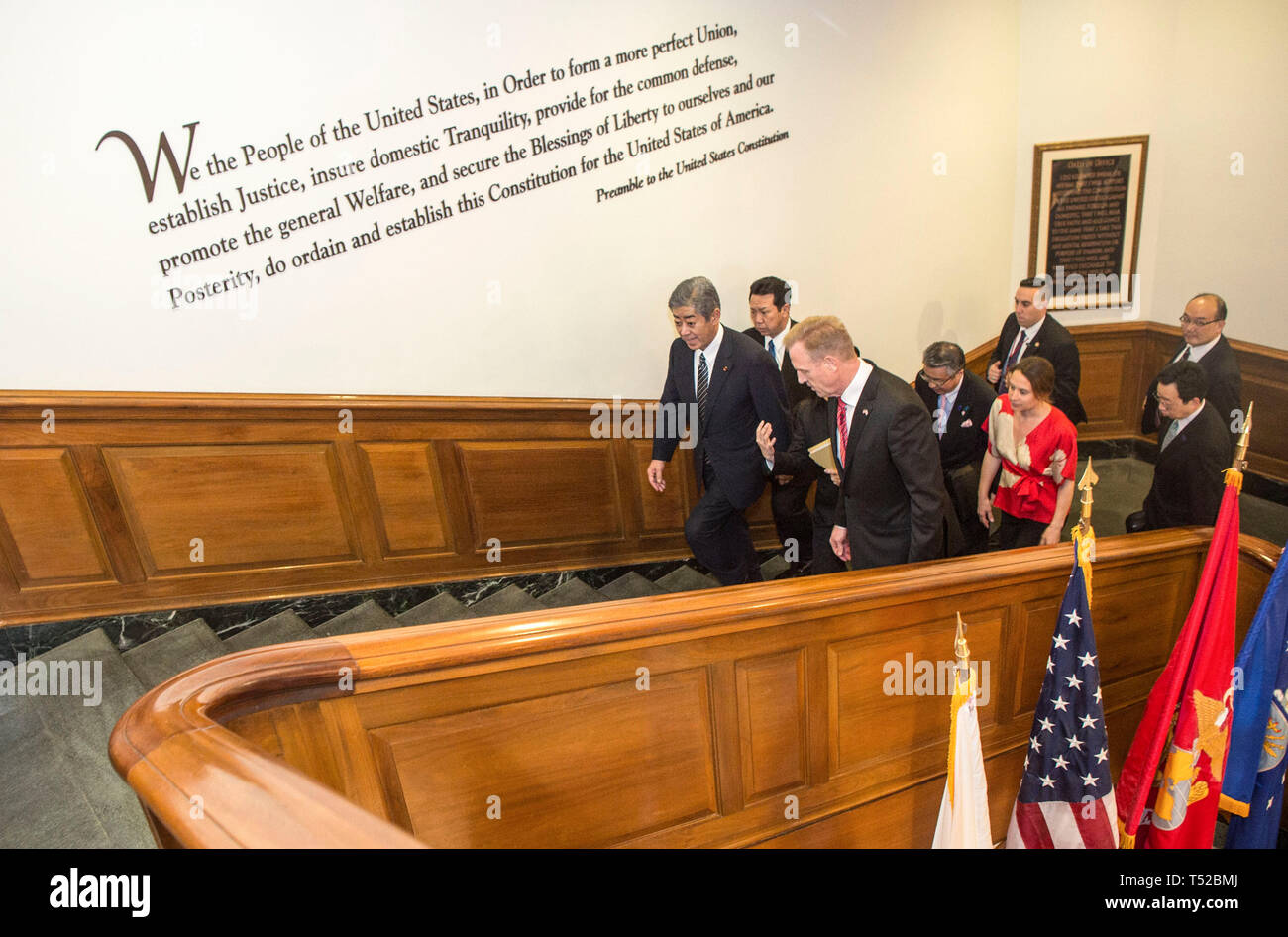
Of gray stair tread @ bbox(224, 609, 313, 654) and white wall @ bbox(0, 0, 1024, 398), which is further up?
white wall @ bbox(0, 0, 1024, 398)

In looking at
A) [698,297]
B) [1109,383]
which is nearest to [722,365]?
[698,297]

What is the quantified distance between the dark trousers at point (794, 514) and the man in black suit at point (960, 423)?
721mm

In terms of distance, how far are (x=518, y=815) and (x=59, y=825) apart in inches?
59.1

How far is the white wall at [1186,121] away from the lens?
204 inches

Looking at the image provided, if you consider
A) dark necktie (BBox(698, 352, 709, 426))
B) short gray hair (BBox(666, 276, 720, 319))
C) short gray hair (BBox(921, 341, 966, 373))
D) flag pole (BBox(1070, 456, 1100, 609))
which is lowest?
flag pole (BBox(1070, 456, 1100, 609))

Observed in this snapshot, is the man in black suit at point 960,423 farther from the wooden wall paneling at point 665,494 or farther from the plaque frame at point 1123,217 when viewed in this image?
the plaque frame at point 1123,217

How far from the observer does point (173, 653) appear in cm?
354

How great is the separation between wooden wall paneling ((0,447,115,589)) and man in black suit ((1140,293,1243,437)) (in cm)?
533

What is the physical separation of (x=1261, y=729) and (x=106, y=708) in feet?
13.6

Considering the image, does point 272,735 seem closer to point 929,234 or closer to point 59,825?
point 59,825

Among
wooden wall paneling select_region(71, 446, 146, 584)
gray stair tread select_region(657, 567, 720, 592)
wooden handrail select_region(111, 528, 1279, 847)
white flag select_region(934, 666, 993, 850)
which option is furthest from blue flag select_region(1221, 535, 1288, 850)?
wooden wall paneling select_region(71, 446, 146, 584)

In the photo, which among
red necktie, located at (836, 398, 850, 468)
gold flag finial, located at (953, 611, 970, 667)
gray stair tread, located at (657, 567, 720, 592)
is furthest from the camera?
gray stair tread, located at (657, 567, 720, 592)

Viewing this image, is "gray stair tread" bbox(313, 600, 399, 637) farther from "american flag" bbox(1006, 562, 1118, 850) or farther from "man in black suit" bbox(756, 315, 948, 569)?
"american flag" bbox(1006, 562, 1118, 850)

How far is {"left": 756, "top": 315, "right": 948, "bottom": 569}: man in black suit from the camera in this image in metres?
2.80
